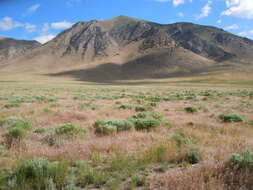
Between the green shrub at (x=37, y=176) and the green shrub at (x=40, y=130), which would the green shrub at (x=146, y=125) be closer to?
the green shrub at (x=40, y=130)

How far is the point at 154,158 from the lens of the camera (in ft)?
14.3

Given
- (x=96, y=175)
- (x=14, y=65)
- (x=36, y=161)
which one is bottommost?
(x=96, y=175)

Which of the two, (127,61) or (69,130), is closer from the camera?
(69,130)

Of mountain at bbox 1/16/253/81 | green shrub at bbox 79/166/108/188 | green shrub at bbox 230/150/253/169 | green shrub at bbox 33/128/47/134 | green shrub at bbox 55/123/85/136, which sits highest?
mountain at bbox 1/16/253/81

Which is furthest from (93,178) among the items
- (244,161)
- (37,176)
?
(244,161)

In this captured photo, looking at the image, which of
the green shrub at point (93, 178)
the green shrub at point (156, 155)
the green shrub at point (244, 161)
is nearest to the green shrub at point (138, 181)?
the green shrub at point (93, 178)

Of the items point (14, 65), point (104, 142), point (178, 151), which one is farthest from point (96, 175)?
point (14, 65)

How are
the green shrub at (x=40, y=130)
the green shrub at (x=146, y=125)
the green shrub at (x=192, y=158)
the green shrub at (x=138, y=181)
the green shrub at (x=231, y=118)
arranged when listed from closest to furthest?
the green shrub at (x=138, y=181) → the green shrub at (x=192, y=158) → the green shrub at (x=40, y=130) → the green shrub at (x=146, y=125) → the green shrub at (x=231, y=118)

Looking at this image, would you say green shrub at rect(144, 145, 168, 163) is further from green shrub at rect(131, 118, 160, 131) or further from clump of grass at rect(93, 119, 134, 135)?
green shrub at rect(131, 118, 160, 131)

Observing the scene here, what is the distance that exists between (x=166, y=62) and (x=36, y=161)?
152464mm

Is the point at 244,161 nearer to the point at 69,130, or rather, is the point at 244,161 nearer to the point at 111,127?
the point at 111,127

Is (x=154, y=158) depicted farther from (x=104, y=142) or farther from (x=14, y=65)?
(x=14, y=65)

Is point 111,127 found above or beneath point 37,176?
above

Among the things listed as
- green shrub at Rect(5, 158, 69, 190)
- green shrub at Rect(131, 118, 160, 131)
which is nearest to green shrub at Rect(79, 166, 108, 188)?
green shrub at Rect(5, 158, 69, 190)
